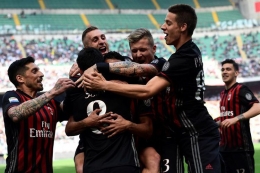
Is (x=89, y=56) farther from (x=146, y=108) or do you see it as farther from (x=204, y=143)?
(x=204, y=143)

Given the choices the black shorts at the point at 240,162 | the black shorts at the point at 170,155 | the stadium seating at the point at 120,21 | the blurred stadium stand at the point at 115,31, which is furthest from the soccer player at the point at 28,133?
the stadium seating at the point at 120,21

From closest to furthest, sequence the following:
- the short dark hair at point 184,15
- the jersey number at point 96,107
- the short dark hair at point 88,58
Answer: the jersey number at point 96,107
the short dark hair at point 88,58
the short dark hair at point 184,15

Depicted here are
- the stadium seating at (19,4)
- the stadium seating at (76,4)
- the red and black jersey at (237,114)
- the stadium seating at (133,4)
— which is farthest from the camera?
the stadium seating at (133,4)

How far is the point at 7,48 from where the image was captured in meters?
32.7

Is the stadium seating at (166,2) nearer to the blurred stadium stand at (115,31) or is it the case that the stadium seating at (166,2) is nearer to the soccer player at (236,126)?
the blurred stadium stand at (115,31)

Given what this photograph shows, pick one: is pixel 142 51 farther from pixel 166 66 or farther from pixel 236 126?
pixel 236 126

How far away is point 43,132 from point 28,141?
185 millimetres

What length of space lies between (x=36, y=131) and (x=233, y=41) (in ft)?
115

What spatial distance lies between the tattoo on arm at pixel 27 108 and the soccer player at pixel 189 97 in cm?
127

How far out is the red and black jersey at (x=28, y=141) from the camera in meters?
5.55

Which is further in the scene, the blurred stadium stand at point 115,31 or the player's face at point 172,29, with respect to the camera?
the blurred stadium stand at point 115,31

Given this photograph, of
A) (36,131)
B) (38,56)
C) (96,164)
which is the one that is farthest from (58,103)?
(38,56)

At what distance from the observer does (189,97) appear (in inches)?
193

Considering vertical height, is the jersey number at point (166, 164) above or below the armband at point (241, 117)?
below
